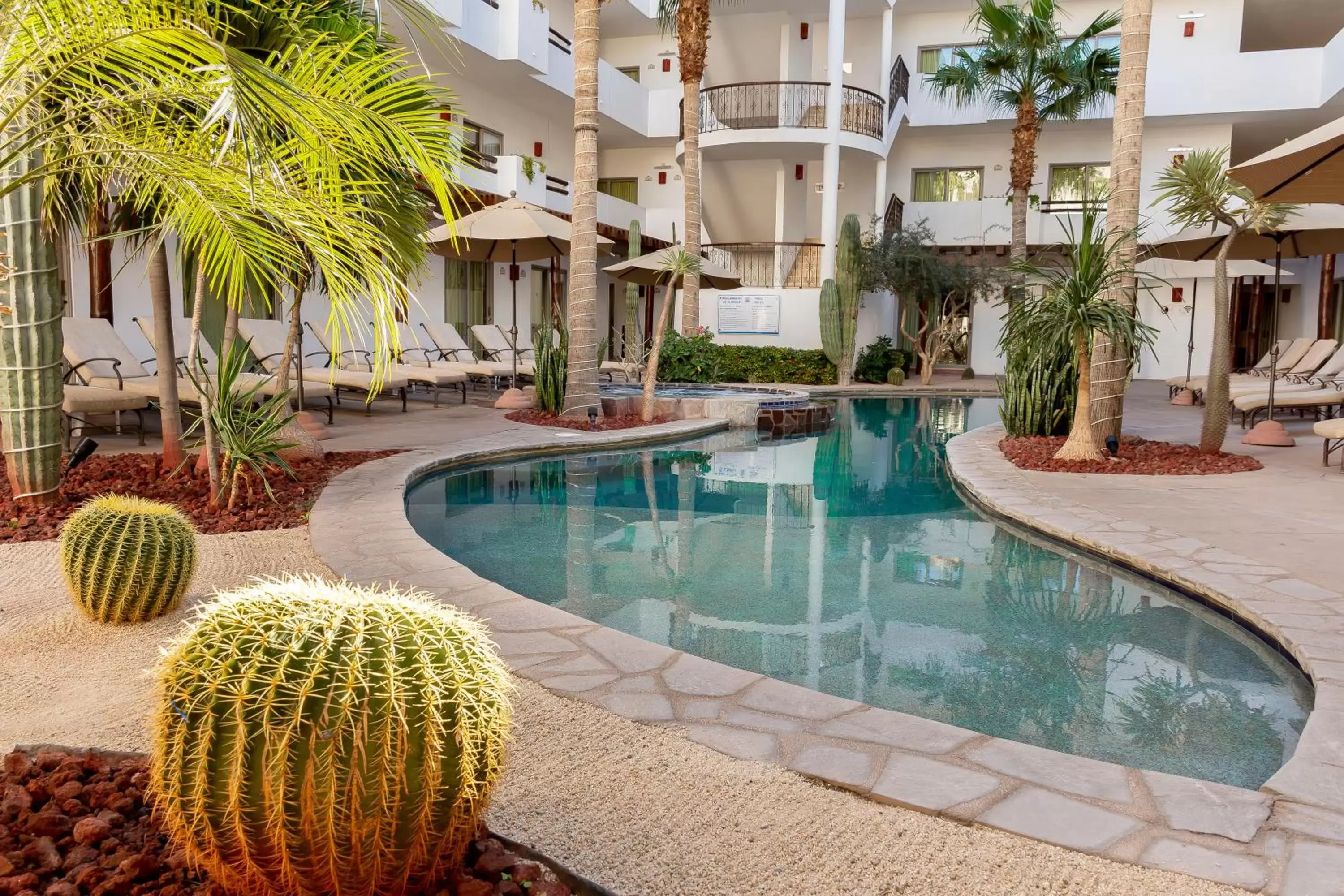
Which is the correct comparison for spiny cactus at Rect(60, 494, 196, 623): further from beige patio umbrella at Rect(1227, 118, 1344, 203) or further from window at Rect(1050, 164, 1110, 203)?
window at Rect(1050, 164, 1110, 203)

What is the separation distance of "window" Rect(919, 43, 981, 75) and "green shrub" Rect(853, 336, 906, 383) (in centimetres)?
782

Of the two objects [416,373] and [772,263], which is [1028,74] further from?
[416,373]

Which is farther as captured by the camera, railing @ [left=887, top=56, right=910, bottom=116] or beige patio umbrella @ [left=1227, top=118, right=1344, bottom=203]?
railing @ [left=887, top=56, right=910, bottom=116]

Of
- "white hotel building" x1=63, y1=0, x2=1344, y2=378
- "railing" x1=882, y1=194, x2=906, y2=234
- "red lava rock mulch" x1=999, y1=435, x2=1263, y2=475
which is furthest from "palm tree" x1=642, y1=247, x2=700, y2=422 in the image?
"railing" x1=882, y1=194, x2=906, y2=234

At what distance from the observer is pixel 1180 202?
371 inches

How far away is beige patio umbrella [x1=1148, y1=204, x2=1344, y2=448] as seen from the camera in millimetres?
10008

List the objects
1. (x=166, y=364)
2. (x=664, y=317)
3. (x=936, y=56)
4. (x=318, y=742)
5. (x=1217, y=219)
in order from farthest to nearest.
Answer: (x=936, y=56) < (x=664, y=317) < (x=1217, y=219) < (x=166, y=364) < (x=318, y=742)

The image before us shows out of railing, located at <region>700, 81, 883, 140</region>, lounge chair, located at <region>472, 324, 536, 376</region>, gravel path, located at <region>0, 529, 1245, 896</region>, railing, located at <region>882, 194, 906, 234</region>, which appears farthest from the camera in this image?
railing, located at <region>882, 194, 906, 234</region>

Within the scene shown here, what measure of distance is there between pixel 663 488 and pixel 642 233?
16.8 metres

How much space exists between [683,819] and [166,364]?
557 cm

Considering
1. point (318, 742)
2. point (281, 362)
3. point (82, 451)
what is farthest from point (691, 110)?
point (318, 742)

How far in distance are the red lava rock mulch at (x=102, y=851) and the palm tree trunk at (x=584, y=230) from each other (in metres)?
8.84

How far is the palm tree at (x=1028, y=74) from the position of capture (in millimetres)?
19516

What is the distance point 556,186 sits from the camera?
70.8 ft
